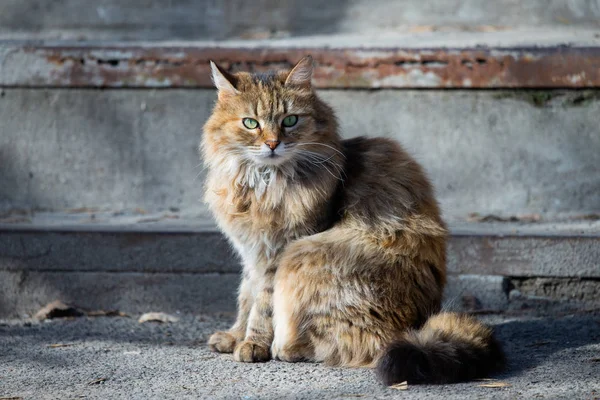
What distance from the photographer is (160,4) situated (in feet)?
19.6

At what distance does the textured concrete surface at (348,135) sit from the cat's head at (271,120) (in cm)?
147

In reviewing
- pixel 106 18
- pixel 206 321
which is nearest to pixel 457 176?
pixel 206 321

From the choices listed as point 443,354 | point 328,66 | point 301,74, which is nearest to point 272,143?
point 301,74

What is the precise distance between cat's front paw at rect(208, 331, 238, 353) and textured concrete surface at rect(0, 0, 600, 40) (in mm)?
2670

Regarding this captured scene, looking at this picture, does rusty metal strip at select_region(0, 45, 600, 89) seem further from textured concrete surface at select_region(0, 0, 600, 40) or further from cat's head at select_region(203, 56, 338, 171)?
cat's head at select_region(203, 56, 338, 171)

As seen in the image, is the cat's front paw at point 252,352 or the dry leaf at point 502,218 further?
the dry leaf at point 502,218

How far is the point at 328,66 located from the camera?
5.38m

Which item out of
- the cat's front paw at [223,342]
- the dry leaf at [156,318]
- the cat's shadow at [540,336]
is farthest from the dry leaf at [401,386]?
the dry leaf at [156,318]

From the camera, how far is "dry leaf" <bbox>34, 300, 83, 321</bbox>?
504cm

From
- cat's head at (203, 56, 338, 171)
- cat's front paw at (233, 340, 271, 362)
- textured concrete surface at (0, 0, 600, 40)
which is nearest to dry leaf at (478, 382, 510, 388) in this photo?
cat's front paw at (233, 340, 271, 362)

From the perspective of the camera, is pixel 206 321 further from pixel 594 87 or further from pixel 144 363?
pixel 594 87

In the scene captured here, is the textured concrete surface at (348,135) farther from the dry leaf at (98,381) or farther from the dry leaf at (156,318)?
the dry leaf at (98,381)

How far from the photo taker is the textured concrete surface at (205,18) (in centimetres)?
590

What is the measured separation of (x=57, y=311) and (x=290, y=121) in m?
2.23
